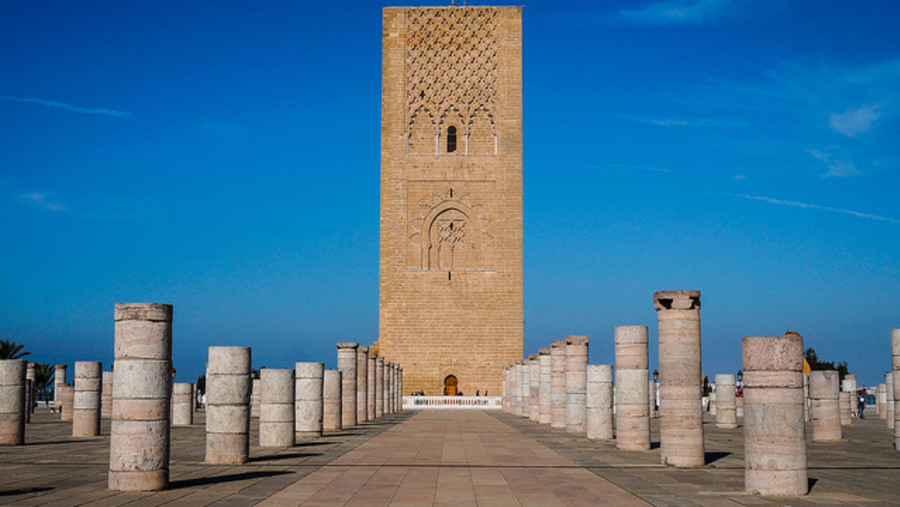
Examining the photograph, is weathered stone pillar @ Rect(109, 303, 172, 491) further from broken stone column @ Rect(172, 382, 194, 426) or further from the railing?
the railing

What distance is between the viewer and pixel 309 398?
16484 mm

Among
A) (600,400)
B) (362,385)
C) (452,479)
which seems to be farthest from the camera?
(362,385)

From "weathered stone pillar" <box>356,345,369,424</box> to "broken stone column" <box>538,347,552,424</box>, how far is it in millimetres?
4206

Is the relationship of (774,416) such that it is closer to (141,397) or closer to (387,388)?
(141,397)

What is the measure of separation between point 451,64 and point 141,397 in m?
33.9

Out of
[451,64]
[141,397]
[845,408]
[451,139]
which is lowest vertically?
[845,408]

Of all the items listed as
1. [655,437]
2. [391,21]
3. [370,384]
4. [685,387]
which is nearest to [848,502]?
[685,387]

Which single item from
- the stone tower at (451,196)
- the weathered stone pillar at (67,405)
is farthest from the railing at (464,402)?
the weathered stone pillar at (67,405)

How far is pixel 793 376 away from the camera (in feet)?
28.7

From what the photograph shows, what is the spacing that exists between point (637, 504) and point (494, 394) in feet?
103

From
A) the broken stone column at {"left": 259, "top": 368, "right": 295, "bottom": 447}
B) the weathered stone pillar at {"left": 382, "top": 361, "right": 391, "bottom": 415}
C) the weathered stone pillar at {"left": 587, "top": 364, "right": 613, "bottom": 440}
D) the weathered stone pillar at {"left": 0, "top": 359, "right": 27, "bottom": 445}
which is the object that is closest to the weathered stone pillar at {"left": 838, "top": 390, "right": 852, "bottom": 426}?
the weathered stone pillar at {"left": 587, "top": 364, "right": 613, "bottom": 440}

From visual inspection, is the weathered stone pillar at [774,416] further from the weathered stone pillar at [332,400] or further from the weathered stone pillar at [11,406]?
the weathered stone pillar at [332,400]

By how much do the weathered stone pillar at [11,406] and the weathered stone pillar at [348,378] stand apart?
7.58 metres

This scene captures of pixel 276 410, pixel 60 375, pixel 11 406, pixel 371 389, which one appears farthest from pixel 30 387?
pixel 276 410
